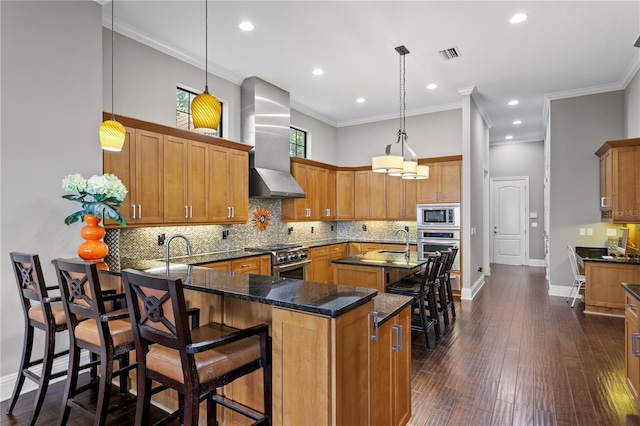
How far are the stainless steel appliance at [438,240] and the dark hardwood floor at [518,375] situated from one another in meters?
1.28

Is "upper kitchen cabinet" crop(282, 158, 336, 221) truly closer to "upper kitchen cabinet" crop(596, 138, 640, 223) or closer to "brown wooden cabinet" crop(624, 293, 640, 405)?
"upper kitchen cabinet" crop(596, 138, 640, 223)

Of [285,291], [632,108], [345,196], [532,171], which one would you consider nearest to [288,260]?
[345,196]

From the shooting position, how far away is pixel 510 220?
9.97 metres

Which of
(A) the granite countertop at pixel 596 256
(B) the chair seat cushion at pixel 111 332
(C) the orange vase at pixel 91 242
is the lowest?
(B) the chair seat cushion at pixel 111 332

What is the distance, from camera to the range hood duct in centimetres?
535

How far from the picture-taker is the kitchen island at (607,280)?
15.9ft

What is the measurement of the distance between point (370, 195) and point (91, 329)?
19.1 feet

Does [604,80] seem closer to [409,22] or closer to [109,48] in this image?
[409,22]

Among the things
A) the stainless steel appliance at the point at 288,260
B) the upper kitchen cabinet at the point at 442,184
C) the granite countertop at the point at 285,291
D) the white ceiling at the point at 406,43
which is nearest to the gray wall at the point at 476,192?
the upper kitchen cabinet at the point at 442,184

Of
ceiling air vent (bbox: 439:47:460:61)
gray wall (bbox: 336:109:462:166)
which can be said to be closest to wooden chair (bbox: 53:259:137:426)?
ceiling air vent (bbox: 439:47:460:61)

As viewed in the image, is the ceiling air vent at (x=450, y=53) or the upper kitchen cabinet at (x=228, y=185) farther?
the upper kitchen cabinet at (x=228, y=185)

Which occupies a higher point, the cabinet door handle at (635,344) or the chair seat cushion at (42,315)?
the chair seat cushion at (42,315)

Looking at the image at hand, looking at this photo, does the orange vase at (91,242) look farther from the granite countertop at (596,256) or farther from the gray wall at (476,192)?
the granite countertop at (596,256)

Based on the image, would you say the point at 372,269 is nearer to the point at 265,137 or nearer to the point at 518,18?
the point at 265,137
